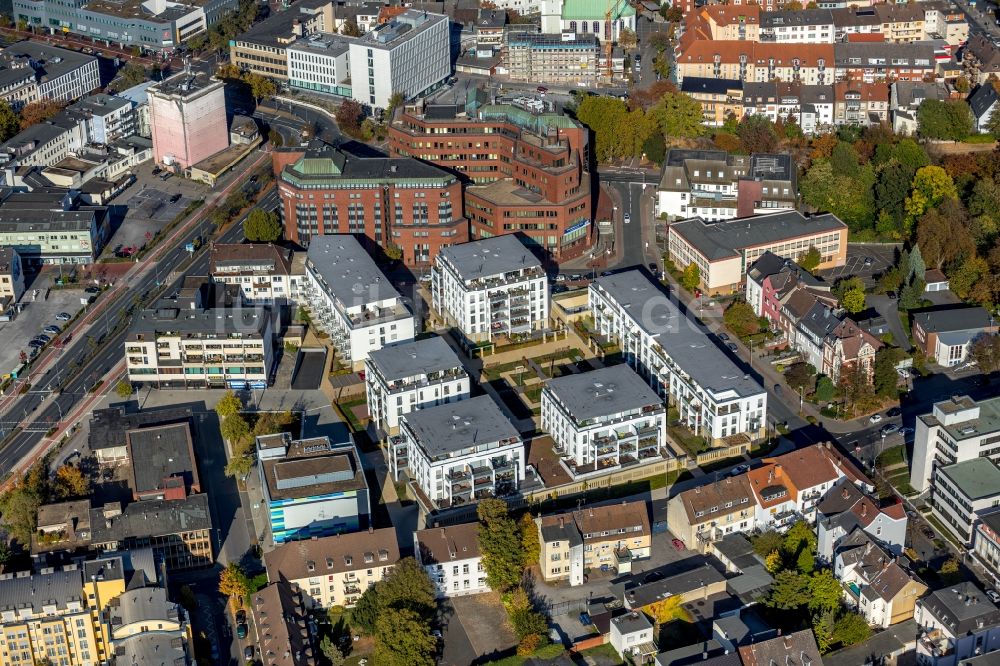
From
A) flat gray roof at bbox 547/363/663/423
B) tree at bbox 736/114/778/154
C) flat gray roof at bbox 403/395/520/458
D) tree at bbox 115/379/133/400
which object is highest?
tree at bbox 736/114/778/154

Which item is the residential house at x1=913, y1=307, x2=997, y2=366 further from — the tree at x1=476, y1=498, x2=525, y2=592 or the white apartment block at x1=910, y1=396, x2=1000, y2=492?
the tree at x1=476, y1=498, x2=525, y2=592

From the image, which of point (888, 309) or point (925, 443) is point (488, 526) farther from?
point (888, 309)

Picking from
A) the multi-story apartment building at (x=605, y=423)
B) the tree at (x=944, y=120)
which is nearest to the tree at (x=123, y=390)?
the multi-story apartment building at (x=605, y=423)

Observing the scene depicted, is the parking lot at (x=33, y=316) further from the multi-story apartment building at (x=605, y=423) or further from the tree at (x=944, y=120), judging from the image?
the tree at (x=944, y=120)

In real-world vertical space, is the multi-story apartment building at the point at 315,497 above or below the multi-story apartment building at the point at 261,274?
below

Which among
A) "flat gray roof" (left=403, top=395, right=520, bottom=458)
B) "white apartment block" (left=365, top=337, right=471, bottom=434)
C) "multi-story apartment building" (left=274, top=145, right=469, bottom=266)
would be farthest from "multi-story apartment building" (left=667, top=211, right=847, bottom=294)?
"flat gray roof" (left=403, top=395, right=520, bottom=458)

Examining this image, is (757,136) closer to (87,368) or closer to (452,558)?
(87,368)

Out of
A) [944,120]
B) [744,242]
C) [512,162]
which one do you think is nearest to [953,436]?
[744,242]
